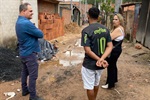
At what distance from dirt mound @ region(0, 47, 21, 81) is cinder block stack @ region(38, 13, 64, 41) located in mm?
4716

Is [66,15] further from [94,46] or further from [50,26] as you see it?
[94,46]

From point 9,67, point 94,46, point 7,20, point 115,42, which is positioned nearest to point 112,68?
point 115,42

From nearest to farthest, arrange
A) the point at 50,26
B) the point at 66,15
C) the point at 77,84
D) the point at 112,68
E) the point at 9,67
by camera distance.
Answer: the point at 112,68, the point at 77,84, the point at 9,67, the point at 50,26, the point at 66,15

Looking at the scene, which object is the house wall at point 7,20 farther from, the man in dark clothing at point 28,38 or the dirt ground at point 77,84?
the man in dark clothing at point 28,38

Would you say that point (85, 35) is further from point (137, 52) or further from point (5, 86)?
point (137, 52)

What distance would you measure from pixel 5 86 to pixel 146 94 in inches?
129

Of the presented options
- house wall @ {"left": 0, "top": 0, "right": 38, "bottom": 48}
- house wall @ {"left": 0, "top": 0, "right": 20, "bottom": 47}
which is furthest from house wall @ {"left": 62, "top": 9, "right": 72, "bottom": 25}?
house wall @ {"left": 0, "top": 0, "right": 20, "bottom": 47}

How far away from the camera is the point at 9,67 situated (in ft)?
17.4

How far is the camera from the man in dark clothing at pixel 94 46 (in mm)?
2730

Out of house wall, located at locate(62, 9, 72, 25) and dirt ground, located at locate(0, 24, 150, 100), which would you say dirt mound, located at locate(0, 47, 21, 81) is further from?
house wall, located at locate(62, 9, 72, 25)

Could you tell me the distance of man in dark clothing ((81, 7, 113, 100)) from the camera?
273 centimetres

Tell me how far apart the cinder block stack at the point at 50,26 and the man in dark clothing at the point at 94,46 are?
7926mm

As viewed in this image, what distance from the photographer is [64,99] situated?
371 centimetres

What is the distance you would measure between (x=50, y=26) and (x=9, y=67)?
670cm
